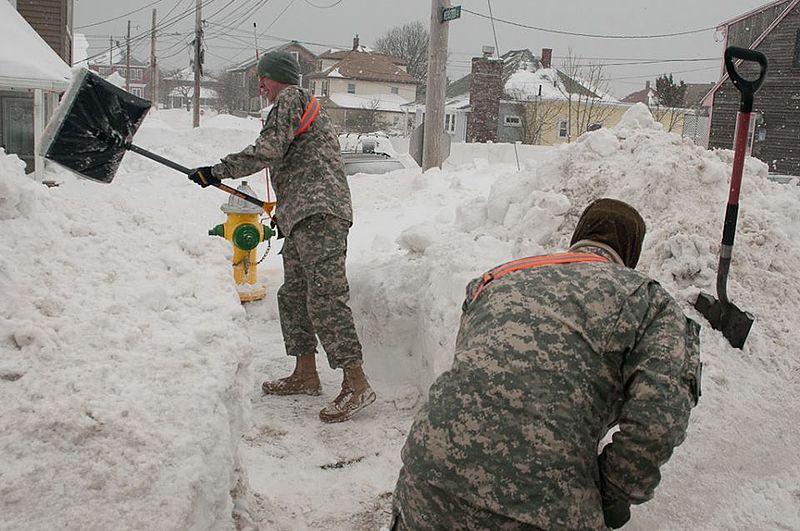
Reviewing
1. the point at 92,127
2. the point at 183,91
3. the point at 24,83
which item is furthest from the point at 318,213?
the point at 183,91

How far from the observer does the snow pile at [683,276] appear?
130 inches

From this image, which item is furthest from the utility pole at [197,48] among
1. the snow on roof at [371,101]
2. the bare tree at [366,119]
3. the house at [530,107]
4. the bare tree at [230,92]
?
the bare tree at [230,92]

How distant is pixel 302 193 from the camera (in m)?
4.04

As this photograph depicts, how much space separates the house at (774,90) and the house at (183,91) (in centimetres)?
5524

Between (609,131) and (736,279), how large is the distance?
1.61 m

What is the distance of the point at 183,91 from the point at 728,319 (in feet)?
259

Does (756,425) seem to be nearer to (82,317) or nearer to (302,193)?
(302,193)

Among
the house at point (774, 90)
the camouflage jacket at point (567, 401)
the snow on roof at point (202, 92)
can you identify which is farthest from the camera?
the snow on roof at point (202, 92)

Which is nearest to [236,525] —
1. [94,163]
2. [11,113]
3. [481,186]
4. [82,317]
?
[82,317]

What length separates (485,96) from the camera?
2973cm

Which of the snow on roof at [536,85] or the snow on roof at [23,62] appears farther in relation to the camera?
the snow on roof at [536,85]

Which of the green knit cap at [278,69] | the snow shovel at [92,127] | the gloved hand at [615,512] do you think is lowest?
the gloved hand at [615,512]

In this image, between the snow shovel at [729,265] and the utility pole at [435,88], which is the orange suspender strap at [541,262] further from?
the utility pole at [435,88]

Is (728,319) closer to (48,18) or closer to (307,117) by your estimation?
(307,117)
